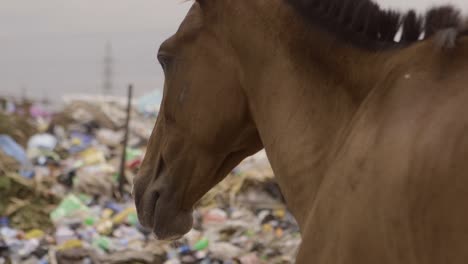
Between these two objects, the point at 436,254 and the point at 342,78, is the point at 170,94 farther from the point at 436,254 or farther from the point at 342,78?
the point at 436,254

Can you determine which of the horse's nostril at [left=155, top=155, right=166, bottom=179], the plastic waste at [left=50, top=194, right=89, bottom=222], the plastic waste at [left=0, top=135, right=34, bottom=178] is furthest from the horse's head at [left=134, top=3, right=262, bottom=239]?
the plastic waste at [left=0, top=135, right=34, bottom=178]

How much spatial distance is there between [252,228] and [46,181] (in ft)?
8.66

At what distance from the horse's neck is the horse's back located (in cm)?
12

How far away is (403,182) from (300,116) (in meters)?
0.49

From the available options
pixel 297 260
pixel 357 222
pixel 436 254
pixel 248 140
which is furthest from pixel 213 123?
pixel 436 254

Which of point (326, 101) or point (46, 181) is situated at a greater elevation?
point (326, 101)

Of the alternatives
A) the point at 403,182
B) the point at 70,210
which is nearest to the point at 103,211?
the point at 70,210

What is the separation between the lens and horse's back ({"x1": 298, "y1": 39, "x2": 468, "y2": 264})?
1213 mm

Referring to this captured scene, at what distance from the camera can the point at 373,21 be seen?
5.40 feet

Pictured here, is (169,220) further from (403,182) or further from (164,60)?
(403,182)

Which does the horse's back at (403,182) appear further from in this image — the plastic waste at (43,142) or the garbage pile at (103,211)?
the plastic waste at (43,142)

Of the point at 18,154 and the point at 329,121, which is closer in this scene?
the point at 329,121

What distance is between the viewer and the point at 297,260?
156cm

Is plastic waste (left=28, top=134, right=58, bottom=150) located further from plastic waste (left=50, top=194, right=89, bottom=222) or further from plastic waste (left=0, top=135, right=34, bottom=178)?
plastic waste (left=50, top=194, right=89, bottom=222)
